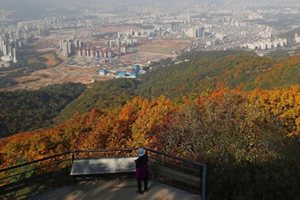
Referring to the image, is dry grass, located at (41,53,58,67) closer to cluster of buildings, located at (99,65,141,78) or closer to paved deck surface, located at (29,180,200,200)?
cluster of buildings, located at (99,65,141,78)

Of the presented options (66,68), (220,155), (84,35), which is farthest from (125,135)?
(84,35)

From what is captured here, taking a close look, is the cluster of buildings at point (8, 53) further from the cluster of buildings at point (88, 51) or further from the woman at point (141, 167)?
the woman at point (141, 167)

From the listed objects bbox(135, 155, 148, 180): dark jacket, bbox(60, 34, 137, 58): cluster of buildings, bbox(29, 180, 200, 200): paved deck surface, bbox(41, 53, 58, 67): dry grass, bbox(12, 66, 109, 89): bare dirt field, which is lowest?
bbox(12, 66, 109, 89): bare dirt field

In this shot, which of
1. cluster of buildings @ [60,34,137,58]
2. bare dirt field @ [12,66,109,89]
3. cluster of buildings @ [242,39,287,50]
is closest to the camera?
bare dirt field @ [12,66,109,89]

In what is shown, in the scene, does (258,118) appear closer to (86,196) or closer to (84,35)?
(86,196)

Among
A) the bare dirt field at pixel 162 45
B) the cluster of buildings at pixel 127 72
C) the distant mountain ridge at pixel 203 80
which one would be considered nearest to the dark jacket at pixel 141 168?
the distant mountain ridge at pixel 203 80

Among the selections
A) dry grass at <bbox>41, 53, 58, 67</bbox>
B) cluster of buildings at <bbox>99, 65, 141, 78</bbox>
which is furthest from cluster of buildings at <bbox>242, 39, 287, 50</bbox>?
dry grass at <bbox>41, 53, 58, 67</bbox>
